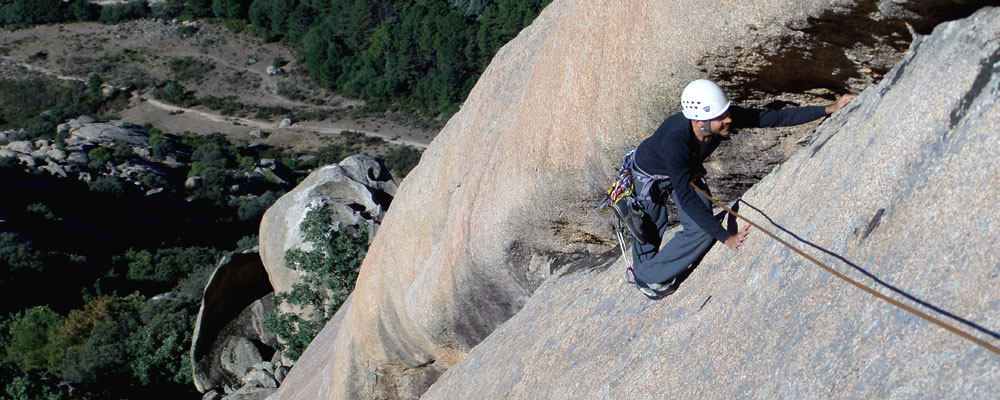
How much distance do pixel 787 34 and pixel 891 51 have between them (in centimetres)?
63

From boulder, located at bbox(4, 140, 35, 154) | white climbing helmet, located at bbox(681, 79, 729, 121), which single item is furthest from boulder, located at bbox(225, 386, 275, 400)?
boulder, located at bbox(4, 140, 35, 154)

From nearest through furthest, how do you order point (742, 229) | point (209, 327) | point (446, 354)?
point (742, 229)
point (446, 354)
point (209, 327)

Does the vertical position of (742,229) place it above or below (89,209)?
above

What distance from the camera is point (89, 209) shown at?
39.8m

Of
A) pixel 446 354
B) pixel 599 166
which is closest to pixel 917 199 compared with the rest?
pixel 599 166

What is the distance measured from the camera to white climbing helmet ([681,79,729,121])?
5.05 metres

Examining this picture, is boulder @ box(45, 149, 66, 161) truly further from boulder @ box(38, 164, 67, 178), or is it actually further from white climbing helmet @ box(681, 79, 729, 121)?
white climbing helmet @ box(681, 79, 729, 121)

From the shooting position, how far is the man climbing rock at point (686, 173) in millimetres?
5113

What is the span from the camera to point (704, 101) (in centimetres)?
506

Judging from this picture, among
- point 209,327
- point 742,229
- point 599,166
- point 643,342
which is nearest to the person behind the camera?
point 742,229

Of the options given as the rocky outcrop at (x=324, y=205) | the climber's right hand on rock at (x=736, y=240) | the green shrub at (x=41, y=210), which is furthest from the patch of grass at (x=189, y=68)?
the climber's right hand on rock at (x=736, y=240)

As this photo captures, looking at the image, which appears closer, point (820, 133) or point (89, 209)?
point (820, 133)

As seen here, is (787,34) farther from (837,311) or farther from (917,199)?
(837,311)

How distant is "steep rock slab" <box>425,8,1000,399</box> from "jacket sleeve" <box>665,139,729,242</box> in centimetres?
31
